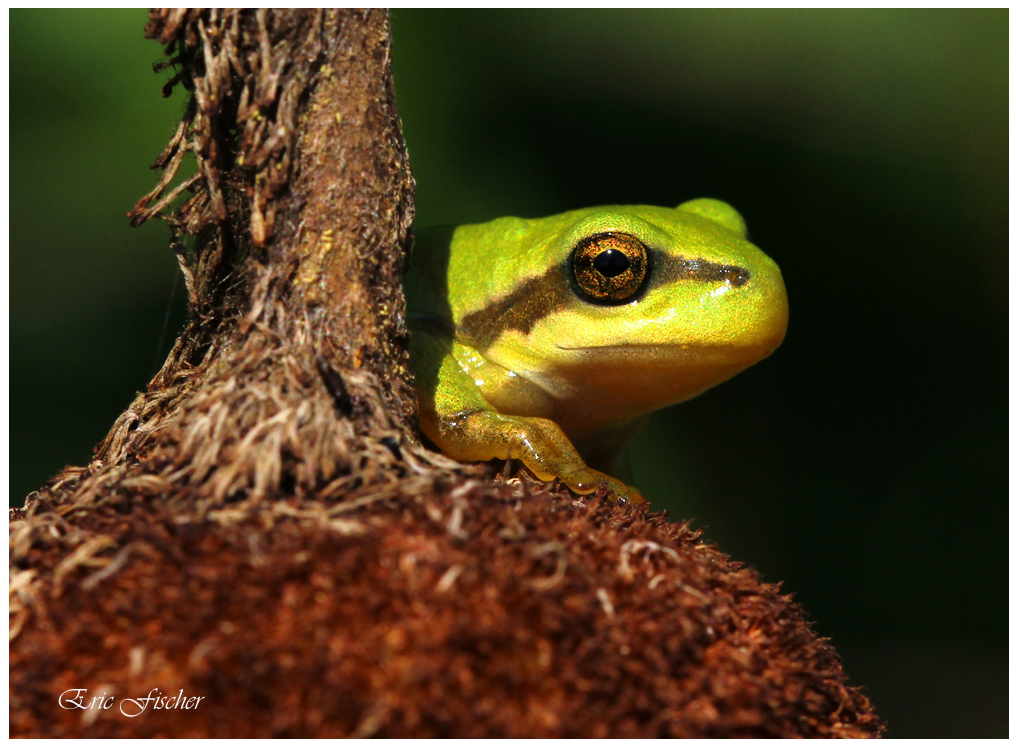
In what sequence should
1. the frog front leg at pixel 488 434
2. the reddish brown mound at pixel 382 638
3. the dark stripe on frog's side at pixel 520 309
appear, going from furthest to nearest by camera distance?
the dark stripe on frog's side at pixel 520 309 < the frog front leg at pixel 488 434 < the reddish brown mound at pixel 382 638

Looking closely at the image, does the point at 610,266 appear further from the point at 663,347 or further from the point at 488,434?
the point at 488,434

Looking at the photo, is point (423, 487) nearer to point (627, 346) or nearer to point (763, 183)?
point (627, 346)

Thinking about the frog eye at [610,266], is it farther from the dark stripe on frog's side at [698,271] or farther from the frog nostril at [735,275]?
the frog nostril at [735,275]

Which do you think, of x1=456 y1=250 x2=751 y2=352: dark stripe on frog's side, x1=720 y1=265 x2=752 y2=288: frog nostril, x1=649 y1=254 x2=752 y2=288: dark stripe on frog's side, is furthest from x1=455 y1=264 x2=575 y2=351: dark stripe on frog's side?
x1=720 y1=265 x2=752 y2=288: frog nostril

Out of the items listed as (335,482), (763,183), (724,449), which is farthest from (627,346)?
(724,449)
